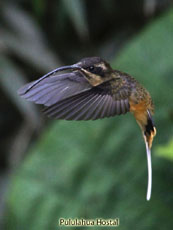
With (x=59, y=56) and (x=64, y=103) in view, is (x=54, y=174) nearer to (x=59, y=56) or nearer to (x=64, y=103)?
(x=59, y=56)

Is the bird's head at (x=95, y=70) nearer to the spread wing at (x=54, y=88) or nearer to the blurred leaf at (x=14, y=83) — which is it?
the spread wing at (x=54, y=88)

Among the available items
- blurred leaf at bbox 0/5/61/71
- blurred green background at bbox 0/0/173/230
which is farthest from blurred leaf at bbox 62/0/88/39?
blurred leaf at bbox 0/5/61/71

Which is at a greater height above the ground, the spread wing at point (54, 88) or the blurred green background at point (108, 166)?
the spread wing at point (54, 88)

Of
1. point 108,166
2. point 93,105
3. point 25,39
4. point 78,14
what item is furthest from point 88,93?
point 25,39

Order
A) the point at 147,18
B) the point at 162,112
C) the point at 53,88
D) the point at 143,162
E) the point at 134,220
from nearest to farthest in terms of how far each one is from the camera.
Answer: the point at 53,88
the point at 162,112
the point at 134,220
the point at 143,162
the point at 147,18

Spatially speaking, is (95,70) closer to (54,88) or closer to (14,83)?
(54,88)

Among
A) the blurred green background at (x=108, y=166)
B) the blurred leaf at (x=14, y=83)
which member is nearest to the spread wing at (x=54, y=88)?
the blurred green background at (x=108, y=166)

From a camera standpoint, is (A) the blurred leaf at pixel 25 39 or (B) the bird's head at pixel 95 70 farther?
(A) the blurred leaf at pixel 25 39

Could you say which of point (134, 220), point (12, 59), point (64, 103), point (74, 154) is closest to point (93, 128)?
point (74, 154)
